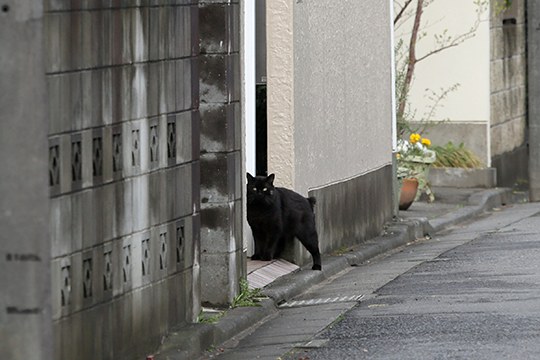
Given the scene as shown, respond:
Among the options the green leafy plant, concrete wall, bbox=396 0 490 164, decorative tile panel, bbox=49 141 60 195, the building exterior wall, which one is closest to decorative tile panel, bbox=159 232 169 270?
decorative tile panel, bbox=49 141 60 195

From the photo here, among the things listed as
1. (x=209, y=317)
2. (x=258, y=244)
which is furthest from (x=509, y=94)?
(x=209, y=317)

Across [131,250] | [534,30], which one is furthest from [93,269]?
[534,30]

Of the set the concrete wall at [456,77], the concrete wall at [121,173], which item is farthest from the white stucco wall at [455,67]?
the concrete wall at [121,173]

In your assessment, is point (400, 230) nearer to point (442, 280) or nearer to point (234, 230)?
point (442, 280)

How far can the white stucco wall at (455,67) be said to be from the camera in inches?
835

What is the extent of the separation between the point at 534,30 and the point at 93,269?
16417 mm

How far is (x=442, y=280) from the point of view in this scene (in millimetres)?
11516

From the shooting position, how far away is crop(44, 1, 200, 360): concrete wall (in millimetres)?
6723

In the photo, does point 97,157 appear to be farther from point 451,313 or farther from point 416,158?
point 416,158

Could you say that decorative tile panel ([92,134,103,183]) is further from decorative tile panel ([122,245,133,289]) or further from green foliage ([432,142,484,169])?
green foliage ([432,142,484,169])

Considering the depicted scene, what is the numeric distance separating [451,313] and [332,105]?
4.59m

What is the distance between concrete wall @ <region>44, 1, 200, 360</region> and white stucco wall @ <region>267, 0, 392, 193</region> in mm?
3237

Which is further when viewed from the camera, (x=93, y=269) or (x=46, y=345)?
(x=93, y=269)

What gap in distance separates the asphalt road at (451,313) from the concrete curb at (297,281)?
1.96ft
